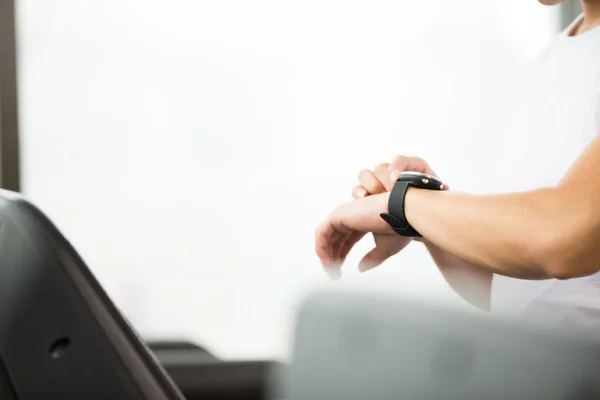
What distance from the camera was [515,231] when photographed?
59 centimetres

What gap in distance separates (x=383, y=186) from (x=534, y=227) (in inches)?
10.0

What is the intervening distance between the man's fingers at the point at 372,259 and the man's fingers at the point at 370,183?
7 cm

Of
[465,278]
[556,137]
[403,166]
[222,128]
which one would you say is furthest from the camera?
[222,128]

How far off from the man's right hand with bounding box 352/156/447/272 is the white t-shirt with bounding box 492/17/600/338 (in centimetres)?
25

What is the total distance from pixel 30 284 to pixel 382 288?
0.72ft

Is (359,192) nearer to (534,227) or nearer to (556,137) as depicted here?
(534,227)

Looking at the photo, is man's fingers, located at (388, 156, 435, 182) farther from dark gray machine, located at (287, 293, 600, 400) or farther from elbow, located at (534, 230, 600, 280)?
dark gray machine, located at (287, 293, 600, 400)

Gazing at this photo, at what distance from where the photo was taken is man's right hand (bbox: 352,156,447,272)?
0.80 metres

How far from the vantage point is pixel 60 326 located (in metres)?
0.43

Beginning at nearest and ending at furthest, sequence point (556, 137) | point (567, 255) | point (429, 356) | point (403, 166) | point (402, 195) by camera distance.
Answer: point (429, 356) → point (567, 255) → point (402, 195) → point (403, 166) → point (556, 137)

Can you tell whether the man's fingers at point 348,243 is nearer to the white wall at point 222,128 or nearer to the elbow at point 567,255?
the elbow at point 567,255

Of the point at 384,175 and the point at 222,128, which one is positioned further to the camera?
the point at 222,128

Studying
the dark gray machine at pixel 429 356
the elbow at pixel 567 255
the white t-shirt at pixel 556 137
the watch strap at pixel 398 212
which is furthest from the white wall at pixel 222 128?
the dark gray machine at pixel 429 356

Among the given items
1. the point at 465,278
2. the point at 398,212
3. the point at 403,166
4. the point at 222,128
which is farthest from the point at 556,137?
the point at 222,128
